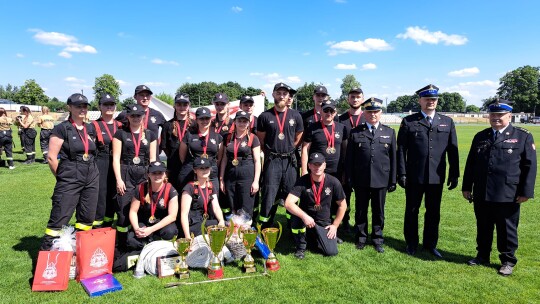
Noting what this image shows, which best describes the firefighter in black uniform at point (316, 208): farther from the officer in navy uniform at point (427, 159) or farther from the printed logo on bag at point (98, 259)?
the printed logo on bag at point (98, 259)

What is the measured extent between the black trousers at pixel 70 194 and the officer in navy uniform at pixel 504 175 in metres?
5.14

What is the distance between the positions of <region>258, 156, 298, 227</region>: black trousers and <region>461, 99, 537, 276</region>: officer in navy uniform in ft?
8.52

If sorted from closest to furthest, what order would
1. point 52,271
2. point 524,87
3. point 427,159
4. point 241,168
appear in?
point 52,271
point 427,159
point 241,168
point 524,87

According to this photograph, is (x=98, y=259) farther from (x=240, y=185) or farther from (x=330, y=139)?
(x=330, y=139)

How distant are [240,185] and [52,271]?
2577 millimetres

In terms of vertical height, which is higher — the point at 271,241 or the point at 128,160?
the point at 128,160

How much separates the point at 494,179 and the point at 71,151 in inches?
212

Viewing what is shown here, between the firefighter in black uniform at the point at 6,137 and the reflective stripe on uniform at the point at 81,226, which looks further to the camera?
the firefighter in black uniform at the point at 6,137

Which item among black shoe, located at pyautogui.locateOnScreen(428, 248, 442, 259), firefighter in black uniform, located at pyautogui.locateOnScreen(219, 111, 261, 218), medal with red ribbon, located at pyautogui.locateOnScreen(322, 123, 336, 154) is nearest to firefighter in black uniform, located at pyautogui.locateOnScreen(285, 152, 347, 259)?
medal with red ribbon, located at pyautogui.locateOnScreen(322, 123, 336, 154)

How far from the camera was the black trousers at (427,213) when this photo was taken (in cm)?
508

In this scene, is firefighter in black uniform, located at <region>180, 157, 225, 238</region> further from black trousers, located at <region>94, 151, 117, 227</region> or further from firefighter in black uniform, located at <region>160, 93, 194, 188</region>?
black trousers, located at <region>94, 151, 117, 227</region>

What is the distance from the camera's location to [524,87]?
298ft

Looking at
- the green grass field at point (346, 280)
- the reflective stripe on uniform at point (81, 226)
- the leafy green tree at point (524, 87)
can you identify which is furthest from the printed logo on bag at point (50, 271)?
the leafy green tree at point (524, 87)

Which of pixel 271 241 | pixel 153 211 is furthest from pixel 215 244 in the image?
pixel 153 211
